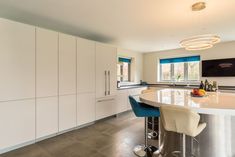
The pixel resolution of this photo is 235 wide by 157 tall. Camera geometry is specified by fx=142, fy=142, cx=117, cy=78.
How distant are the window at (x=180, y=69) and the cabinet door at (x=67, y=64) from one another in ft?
13.7

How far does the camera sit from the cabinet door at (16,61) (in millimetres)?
2309

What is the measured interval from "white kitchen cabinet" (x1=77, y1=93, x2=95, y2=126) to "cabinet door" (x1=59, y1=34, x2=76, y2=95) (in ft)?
1.04

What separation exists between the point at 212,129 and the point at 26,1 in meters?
3.08

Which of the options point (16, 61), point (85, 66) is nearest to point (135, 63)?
point (85, 66)

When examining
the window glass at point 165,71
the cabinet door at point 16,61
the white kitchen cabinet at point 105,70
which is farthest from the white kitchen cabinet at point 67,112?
the window glass at point 165,71

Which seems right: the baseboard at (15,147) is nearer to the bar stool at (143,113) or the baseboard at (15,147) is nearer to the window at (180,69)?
the bar stool at (143,113)

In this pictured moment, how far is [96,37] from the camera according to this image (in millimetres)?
4098

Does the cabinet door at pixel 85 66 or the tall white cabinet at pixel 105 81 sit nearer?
the cabinet door at pixel 85 66

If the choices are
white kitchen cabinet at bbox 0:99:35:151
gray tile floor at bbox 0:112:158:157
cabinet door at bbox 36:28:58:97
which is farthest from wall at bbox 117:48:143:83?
white kitchen cabinet at bbox 0:99:35:151

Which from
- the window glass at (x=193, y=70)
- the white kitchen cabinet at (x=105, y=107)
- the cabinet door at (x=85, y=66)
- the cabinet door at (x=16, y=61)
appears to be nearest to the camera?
the cabinet door at (x=16, y=61)

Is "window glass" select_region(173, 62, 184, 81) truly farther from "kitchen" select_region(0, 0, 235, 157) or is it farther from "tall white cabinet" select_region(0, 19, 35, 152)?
"tall white cabinet" select_region(0, 19, 35, 152)

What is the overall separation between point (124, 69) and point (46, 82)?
3.65m

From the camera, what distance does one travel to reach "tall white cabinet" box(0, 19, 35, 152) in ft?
7.57

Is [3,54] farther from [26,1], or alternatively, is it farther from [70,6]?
[70,6]
